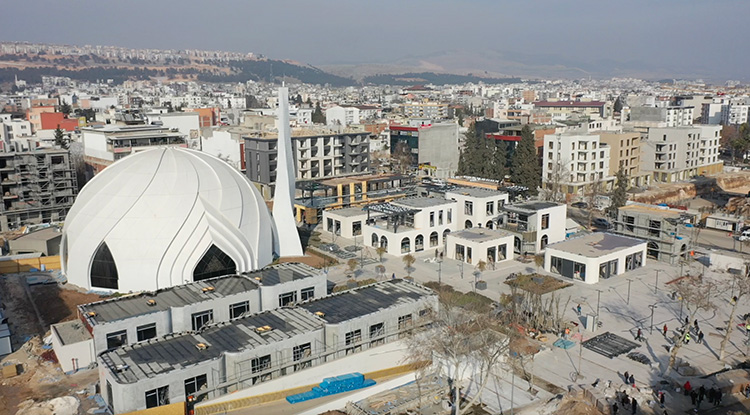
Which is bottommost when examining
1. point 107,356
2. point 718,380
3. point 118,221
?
point 718,380

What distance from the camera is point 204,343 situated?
19.6m

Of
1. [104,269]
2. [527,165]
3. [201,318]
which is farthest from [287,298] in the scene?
[527,165]

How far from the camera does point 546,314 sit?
2516 centimetres

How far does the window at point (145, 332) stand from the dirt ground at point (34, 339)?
1987 millimetres

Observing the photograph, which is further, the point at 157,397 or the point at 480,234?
the point at 480,234

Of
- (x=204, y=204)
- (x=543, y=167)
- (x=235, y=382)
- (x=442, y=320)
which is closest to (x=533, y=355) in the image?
(x=442, y=320)

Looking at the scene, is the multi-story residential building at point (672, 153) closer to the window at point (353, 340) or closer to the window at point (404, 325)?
the window at point (404, 325)

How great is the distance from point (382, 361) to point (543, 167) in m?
41.0

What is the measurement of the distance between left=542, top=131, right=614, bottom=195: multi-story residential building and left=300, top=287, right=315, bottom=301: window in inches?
1346

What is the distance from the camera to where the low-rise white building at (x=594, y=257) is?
31672 mm

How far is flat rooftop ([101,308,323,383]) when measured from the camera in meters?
18.0

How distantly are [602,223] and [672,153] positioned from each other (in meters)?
22.8

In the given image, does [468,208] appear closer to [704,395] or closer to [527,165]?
[527,165]

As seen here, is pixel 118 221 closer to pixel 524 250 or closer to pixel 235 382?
pixel 235 382
